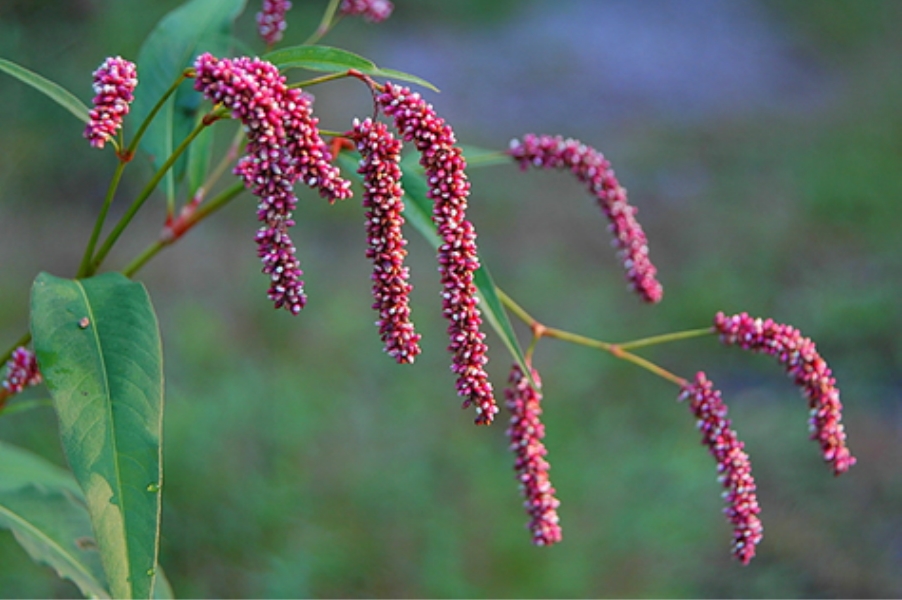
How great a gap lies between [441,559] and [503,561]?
227mm

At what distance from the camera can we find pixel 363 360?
4500 millimetres

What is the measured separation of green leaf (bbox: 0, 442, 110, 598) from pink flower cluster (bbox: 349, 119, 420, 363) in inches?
27.8

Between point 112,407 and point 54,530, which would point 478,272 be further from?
point 54,530

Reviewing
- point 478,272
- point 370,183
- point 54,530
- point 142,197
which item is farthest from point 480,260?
point 54,530

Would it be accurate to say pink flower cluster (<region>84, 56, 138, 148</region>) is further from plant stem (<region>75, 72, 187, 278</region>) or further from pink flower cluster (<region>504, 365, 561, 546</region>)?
pink flower cluster (<region>504, 365, 561, 546</region>)

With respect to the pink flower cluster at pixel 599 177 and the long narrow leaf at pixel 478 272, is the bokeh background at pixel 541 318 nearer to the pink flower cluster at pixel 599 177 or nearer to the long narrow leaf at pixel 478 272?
the pink flower cluster at pixel 599 177

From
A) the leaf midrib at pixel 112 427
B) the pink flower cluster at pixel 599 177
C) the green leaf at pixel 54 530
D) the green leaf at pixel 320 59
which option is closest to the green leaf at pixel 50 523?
the green leaf at pixel 54 530

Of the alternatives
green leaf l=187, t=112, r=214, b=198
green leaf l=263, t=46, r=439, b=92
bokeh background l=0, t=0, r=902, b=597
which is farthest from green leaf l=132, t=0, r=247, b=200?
bokeh background l=0, t=0, r=902, b=597

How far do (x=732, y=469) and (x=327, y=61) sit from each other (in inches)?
33.1

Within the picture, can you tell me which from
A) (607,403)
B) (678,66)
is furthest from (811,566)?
(678,66)

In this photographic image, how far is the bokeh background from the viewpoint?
3447 mm

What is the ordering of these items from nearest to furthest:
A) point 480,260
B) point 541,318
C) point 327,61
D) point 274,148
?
1. point 274,148
2. point 327,61
3. point 480,260
4. point 541,318

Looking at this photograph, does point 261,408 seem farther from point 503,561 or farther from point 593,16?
point 593,16

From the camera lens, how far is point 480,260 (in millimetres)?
1258
